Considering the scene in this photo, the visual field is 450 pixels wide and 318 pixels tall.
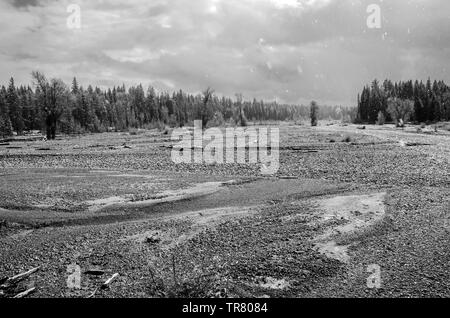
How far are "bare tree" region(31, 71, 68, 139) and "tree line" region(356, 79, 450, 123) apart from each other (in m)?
89.2

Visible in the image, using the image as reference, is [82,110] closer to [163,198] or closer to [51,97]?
[51,97]

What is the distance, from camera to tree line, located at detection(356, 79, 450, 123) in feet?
362

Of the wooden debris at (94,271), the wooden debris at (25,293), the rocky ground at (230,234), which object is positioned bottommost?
the wooden debris at (25,293)

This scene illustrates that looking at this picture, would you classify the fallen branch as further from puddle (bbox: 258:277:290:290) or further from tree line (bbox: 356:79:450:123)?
→ tree line (bbox: 356:79:450:123)

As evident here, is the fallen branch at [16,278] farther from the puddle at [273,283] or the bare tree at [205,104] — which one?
the bare tree at [205,104]

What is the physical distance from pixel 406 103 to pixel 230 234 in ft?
393

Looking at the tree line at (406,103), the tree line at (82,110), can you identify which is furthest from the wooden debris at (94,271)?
the tree line at (406,103)

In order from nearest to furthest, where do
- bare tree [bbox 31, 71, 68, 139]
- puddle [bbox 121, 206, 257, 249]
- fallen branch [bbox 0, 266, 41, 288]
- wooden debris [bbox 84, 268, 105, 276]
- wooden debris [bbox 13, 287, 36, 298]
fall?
wooden debris [bbox 13, 287, 36, 298]
fallen branch [bbox 0, 266, 41, 288]
wooden debris [bbox 84, 268, 105, 276]
puddle [bbox 121, 206, 257, 249]
bare tree [bbox 31, 71, 68, 139]

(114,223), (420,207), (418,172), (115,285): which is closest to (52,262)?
(115,285)

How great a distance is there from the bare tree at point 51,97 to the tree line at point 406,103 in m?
89.2

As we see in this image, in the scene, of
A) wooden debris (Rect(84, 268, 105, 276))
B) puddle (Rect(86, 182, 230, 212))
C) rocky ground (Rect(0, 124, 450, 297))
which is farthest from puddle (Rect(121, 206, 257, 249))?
puddle (Rect(86, 182, 230, 212))

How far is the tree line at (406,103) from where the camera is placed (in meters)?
110
